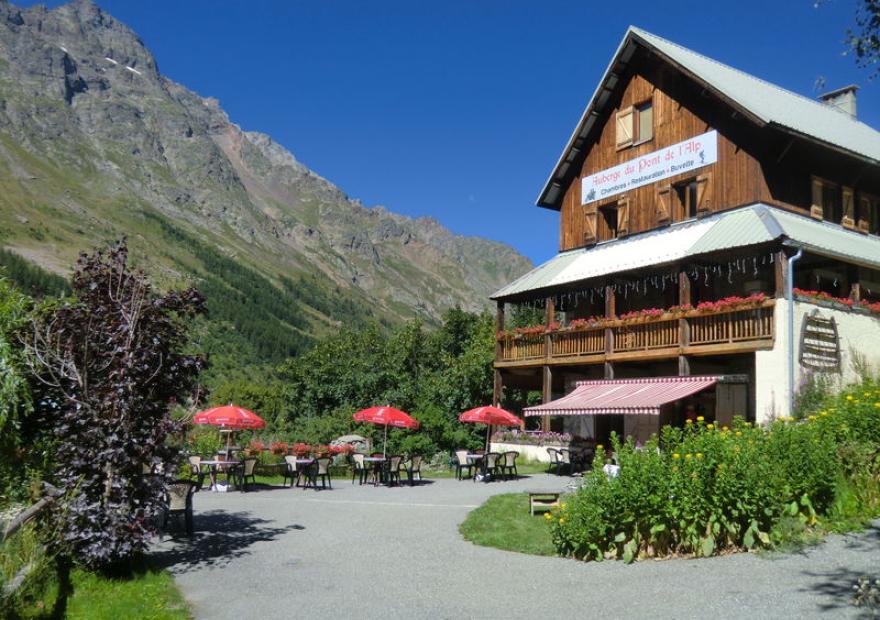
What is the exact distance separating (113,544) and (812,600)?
26.5 ft

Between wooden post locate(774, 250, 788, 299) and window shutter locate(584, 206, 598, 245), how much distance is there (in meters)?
8.90

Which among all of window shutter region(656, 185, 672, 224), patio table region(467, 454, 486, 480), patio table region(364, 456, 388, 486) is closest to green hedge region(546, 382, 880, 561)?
patio table region(467, 454, 486, 480)

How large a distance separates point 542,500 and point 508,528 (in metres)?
1.63

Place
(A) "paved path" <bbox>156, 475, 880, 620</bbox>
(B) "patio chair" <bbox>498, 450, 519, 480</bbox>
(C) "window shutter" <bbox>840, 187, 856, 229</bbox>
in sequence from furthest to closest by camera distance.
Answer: (C) "window shutter" <bbox>840, 187, 856, 229</bbox> < (B) "patio chair" <bbox>498, 450, 519, 480</bbox> < (A) "paved path" <bbox>156, 475, 880, 620</bbox>

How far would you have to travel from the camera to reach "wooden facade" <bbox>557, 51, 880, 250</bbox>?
22.1 meters

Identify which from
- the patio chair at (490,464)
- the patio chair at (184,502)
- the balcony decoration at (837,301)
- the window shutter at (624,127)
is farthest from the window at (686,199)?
the patio chair at (184,502)

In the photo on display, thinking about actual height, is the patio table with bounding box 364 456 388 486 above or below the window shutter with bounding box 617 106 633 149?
below

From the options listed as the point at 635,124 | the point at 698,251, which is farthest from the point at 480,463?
the point at 635,124

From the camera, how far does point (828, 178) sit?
23422 mm

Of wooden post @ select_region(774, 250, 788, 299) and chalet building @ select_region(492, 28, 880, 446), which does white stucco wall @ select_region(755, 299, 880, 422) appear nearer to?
chalet building @ select_region(492, 28, 880, 446)

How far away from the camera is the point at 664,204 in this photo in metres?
24.6

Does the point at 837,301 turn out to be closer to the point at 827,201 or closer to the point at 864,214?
the point at 827,201

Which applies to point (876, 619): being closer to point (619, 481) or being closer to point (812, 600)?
point (812, 600)

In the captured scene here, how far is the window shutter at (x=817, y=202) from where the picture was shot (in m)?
22.8
